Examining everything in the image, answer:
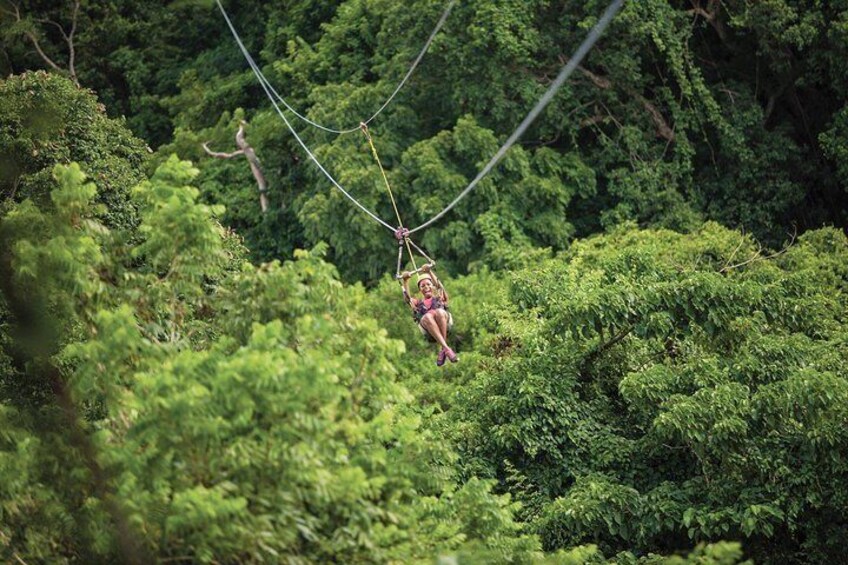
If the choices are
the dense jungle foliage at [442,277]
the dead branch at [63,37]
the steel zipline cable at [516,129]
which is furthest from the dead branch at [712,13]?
the dead branch at [63,37]

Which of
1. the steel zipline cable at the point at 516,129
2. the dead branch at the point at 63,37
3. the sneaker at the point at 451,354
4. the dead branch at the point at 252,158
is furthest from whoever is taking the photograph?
the dead branch at the point at 63,37

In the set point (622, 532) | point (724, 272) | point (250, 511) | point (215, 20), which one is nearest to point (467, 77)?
point (724, 272)

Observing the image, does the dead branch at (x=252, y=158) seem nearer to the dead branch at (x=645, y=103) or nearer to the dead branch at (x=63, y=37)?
the dead branch at (x=63, y=37)

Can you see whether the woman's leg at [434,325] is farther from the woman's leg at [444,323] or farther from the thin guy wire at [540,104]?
the thin guy wire at [540,104]

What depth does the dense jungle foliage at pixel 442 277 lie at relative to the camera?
30.0 ft

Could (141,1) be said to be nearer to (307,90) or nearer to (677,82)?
(307,90)

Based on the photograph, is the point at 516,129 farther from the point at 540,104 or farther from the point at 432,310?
the point at 540,104

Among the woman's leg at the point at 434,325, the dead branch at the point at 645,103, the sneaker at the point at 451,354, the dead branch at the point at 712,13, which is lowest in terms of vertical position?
the sneaker at the point at 451,354

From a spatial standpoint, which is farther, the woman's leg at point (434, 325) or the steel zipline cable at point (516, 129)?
the steel zipline cable at point (516, 129)

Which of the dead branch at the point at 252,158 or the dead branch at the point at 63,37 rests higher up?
the dead branch at the point at 63,37

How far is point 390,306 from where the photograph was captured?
62.5ft

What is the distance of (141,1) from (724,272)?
1481 cm

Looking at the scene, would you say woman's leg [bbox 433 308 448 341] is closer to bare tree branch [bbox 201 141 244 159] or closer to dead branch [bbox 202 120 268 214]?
dead branch [bbox 202 120 268 214]

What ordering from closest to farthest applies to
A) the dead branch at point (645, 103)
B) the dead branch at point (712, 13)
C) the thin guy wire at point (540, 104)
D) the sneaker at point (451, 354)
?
the thin guy wire at point (540, 104), the sneaker at point (451, 354), the dead branch at point (645, 103), the dead branch at point (712, 13)
